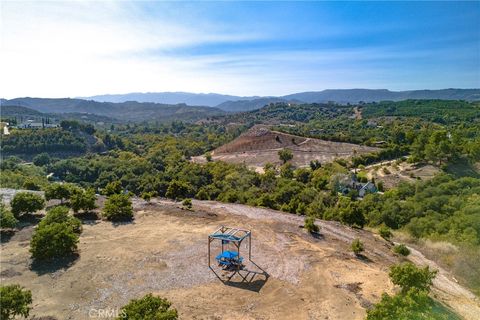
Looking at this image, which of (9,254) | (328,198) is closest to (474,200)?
(328,198)

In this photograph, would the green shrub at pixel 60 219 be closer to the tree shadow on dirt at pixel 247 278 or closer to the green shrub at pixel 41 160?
the tree shadow on dirt at pixel 247 278

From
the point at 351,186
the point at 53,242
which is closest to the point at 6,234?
the point at 53,242

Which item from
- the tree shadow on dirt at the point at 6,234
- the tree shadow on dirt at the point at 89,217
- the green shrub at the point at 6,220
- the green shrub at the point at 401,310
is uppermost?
the green shrub at the point at 401,310

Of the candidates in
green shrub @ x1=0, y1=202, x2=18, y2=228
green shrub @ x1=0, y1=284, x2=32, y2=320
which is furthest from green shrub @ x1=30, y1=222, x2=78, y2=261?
green shrub @ x1=0, y1=284, x2=32, y2=320

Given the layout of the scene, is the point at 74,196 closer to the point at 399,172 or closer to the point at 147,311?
the point at 147,311

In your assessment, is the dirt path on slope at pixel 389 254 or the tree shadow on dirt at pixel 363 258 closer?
the dirt path on slope at pixel 389 254

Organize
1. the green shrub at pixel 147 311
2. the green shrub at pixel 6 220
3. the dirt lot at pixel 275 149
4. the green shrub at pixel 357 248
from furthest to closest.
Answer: the dirt lot at pixel 275 149
the green shrub at pixel 6 220
the green shrub at pixel 357 248
the green shrub at pixel 147 311

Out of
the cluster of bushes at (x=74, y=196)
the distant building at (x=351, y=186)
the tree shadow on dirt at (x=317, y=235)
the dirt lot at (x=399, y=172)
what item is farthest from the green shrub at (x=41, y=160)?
the tree shadow on dirt at (x=317, y=235)
